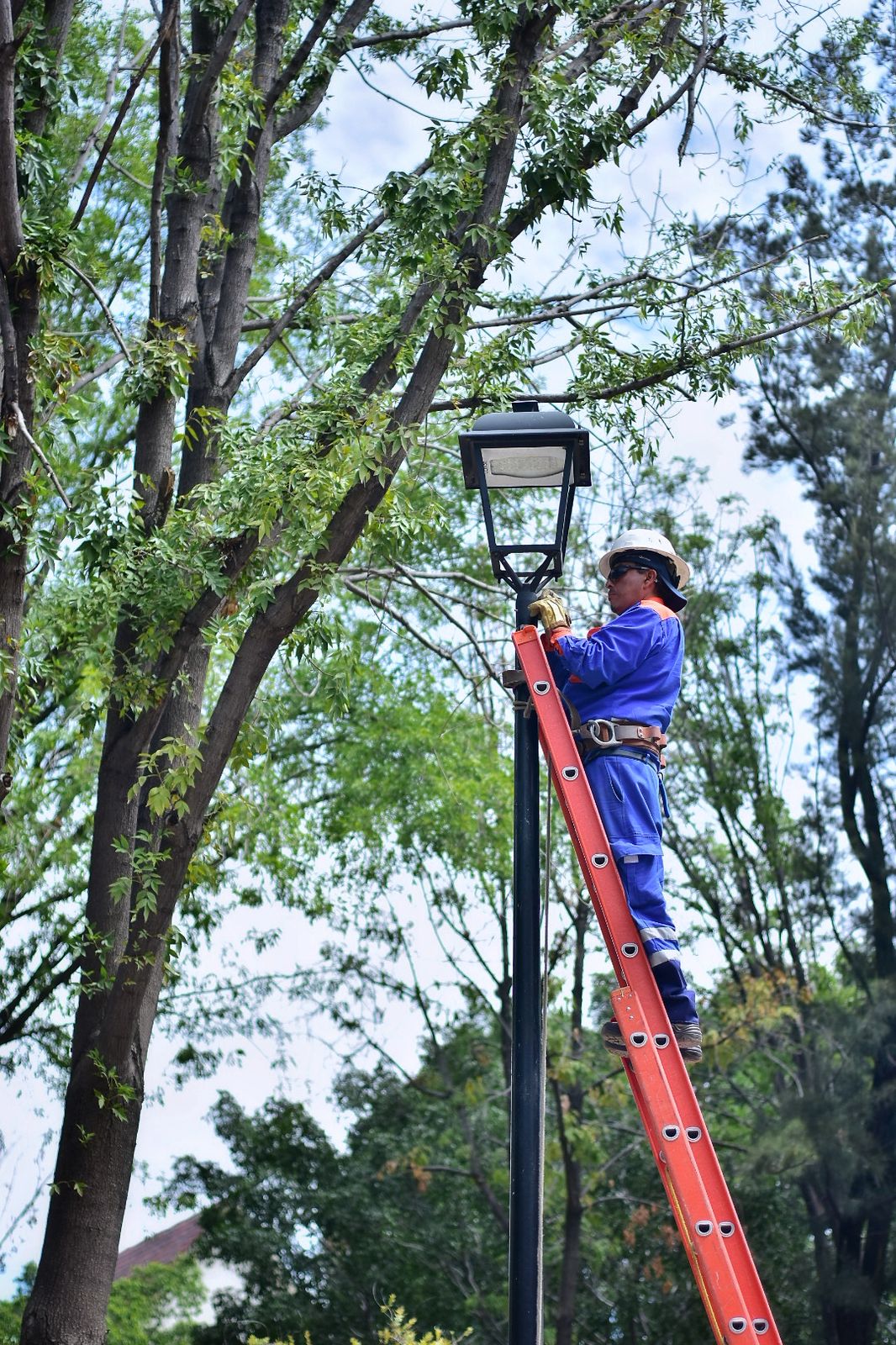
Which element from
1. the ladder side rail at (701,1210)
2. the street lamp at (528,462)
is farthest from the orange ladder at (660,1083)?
the street lamp at (528,462)

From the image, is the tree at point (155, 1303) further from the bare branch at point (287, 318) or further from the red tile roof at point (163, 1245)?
the bare branch at point (287, 318)

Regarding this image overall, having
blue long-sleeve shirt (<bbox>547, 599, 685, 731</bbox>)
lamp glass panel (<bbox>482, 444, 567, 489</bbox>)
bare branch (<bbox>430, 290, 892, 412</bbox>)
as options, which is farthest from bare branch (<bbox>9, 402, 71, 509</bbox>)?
blue long-sleeve shirt (<bbox>547, 599, 685, 731</bbox>)

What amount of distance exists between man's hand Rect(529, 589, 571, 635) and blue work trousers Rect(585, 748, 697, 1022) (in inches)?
17.0

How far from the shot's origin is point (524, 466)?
15.4ft

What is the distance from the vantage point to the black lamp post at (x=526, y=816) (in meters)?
3.85

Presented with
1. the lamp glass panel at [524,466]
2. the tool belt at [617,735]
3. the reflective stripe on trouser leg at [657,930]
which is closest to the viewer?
the reflective stripe on trouser leg at [657,930]

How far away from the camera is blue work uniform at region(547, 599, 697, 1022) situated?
164 inches

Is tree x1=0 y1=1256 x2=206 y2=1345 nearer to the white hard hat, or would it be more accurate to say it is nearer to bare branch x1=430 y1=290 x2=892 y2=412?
bare branch x1=430 y1=290 x2=892 y2=412

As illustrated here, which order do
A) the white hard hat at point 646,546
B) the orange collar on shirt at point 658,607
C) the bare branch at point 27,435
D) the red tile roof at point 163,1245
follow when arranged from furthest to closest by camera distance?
1. the red tile roof at point 163,1245
2. the bare branch at point 27,435
3. the white hard hat at point 646,546
4. the orange collar on shirt at point 658,607

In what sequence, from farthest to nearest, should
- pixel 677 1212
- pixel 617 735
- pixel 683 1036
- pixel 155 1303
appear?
pixel 155 1303 → pixel 617 735 → pixel 683 1036 → pixel 677 1212

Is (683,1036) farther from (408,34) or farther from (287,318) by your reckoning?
(408,34)

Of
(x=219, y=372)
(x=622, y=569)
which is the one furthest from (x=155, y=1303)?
(x=622, y=569)

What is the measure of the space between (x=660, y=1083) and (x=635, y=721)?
3.93 ft

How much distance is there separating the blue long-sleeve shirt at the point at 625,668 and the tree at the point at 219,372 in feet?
4.71
